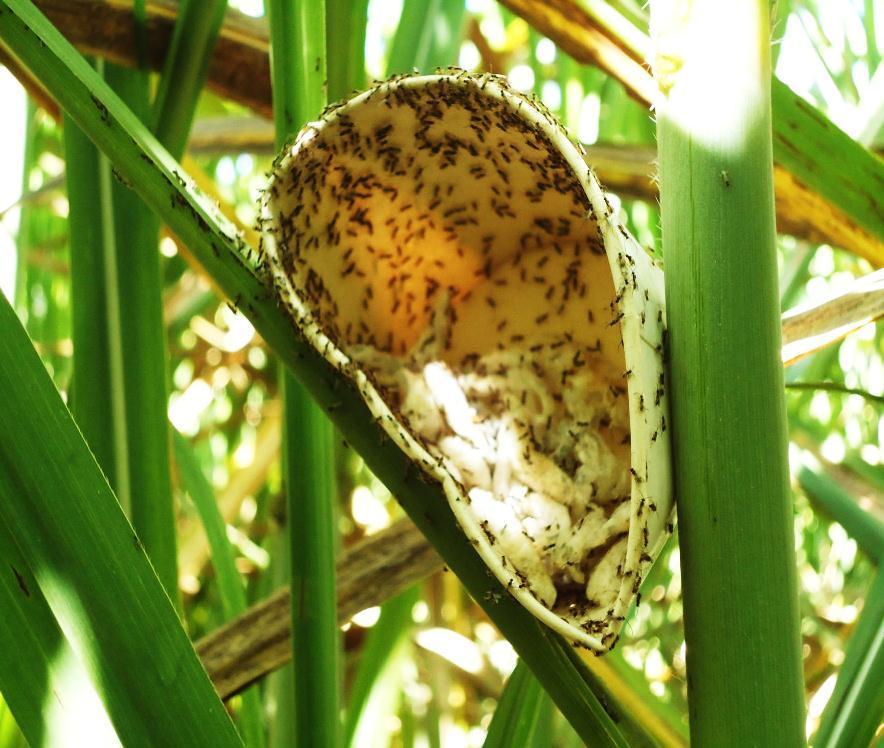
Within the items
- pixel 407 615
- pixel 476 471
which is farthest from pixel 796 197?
pixel 407 615

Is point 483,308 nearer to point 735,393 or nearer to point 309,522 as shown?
point 309,522

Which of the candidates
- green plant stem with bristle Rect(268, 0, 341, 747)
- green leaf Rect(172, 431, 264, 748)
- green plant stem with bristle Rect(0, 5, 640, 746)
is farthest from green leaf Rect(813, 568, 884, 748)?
green leaf Rect(172, 431, 264, 748)

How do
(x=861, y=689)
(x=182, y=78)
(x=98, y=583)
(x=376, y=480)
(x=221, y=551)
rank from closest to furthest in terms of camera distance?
(x=98, y=583), (x=861, y=689), (x=182, y=78), (x=221, y=551), (x=376, y=480)

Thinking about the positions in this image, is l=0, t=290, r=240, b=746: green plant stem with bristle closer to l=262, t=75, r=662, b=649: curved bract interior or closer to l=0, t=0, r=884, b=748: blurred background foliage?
l=262, t=75, r=662, b=649: curved bract interior

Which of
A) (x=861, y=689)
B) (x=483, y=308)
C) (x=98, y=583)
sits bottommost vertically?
(x=861, y=689)

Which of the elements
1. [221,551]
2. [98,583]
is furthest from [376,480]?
[98,583]

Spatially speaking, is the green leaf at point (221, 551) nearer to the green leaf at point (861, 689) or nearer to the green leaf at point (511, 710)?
the green leaf at point (511, 710)

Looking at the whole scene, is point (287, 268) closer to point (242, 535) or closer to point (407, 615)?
point (407, 615)
